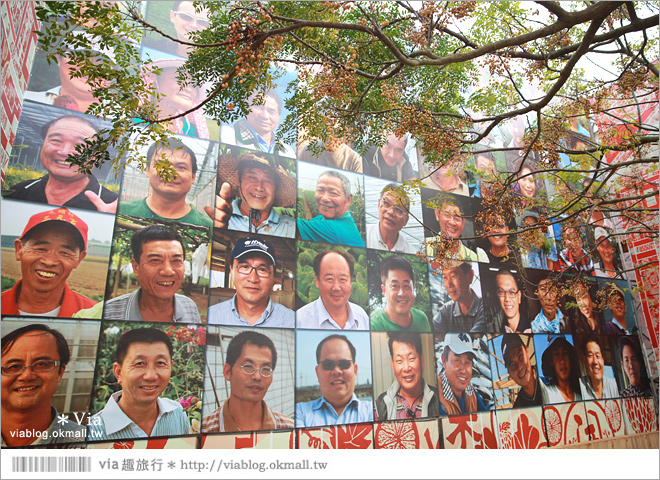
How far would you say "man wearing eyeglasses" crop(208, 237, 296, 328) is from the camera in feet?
15.3

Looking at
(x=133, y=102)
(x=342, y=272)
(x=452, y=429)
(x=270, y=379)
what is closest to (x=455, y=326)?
(x=452, y=429)

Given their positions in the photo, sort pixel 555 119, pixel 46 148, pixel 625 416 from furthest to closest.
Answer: pixel 625 416, pixel 555 119, pixel 46 148

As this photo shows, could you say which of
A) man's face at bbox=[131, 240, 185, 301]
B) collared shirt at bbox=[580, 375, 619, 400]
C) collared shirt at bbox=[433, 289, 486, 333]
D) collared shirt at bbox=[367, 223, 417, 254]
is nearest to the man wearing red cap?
man's face at bbox=[131, 240, 185, 301]

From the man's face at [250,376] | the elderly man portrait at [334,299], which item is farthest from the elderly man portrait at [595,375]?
the man's face at [250,376]

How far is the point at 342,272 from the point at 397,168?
69.0 inches

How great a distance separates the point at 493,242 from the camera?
272 inches

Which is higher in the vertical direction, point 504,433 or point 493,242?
point 493,242

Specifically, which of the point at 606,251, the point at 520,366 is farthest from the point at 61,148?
the point at 606,251

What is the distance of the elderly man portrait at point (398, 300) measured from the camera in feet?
18.2

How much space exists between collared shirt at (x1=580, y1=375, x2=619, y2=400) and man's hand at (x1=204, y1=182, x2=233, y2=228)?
5.97 metres

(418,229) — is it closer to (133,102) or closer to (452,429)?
(452,429)

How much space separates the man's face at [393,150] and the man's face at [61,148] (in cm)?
354

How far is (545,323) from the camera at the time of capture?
7.06 m

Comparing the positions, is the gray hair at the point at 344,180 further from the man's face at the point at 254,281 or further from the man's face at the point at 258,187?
the man's face at the point at 254,281
